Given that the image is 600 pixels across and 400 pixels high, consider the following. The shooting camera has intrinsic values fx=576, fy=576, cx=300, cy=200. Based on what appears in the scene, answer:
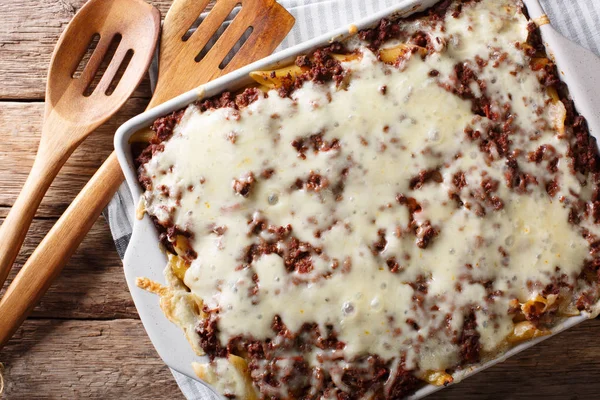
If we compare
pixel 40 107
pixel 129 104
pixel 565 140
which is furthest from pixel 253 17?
pixel 565 140

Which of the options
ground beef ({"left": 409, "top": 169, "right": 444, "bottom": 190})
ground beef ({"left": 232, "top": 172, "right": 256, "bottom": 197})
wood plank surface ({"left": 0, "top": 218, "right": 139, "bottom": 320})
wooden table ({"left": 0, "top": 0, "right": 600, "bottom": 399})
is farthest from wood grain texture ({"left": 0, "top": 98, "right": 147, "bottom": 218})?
ground beef ({"left": 409, "top": 169, "right": 444, "bottom": 190})

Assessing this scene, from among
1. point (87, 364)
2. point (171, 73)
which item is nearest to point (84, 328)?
point (87, 364)

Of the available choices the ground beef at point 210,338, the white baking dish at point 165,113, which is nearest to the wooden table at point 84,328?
the white baking dish at point 165,113

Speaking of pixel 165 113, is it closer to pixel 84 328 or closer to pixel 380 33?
pixel 380 33

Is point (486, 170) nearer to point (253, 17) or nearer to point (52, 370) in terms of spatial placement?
point (253, 17)

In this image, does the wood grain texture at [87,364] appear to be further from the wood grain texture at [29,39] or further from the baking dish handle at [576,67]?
the baking dish handle at [576,67]

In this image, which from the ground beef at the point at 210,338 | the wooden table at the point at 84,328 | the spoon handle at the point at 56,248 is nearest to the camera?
the ground beef at the point at 210,338

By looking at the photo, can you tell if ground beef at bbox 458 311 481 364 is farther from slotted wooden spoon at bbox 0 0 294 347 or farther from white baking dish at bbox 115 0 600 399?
slotted wooden spoon at bbox 0 0 294 347

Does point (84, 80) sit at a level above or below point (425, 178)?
below
